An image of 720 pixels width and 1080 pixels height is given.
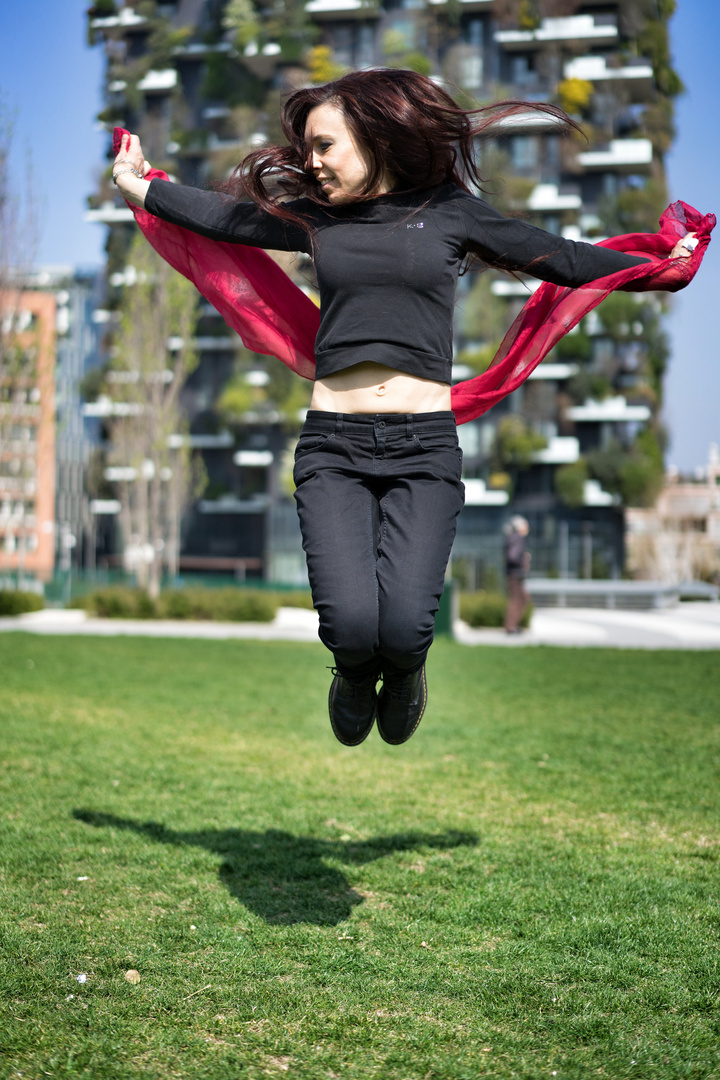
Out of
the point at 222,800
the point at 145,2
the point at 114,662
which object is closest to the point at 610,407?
the point at 145,2

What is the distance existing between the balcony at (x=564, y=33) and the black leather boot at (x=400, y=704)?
52617 mm

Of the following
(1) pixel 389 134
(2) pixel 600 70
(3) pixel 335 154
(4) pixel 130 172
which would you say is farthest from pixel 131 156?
(2) pixel 600 70

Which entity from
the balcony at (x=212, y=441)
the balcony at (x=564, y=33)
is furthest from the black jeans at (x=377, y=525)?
the balcony at (x=564, y=33)

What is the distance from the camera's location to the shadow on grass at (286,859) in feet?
14.1

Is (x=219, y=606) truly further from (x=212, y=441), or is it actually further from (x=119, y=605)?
(x=212, y=441)

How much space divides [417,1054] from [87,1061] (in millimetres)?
947

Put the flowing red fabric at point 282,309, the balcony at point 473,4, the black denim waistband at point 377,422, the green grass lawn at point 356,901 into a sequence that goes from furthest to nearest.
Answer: the balcony at point 473,4 < the flowing red fabric at point 282,309 < the black denim waistband at point 377,422 < the green grass lawn at point 356,901

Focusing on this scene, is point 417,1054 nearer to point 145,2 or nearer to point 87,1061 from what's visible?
point 87,1061

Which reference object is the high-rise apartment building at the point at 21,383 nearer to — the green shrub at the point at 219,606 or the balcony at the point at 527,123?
the green shrub at the point at 219,606

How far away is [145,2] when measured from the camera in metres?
55.3

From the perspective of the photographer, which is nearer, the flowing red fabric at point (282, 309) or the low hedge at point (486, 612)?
the flowing red fabric at point (282, 309)

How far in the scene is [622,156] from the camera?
163 ft

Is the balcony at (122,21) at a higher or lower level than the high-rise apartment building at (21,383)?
higher

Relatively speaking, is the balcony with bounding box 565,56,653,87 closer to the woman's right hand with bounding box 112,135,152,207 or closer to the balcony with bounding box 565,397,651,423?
the balcony with bounding box 565,397,651,423
